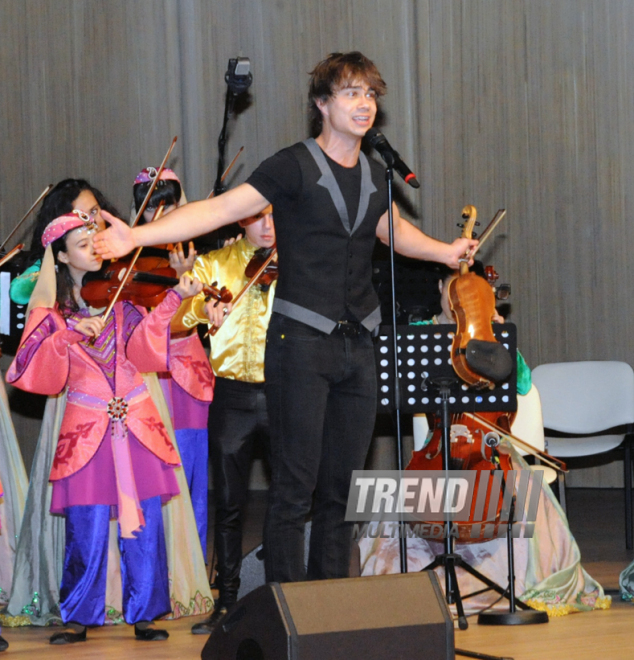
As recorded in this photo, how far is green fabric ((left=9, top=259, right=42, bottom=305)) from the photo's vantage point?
3.86 metres

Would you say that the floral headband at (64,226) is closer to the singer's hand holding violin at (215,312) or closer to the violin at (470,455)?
the singer's hand holding violin at (215,312)

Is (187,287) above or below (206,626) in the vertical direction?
above

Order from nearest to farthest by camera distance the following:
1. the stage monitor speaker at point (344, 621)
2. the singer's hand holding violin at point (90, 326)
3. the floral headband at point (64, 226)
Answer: the stage monitor speaker at point (344, 621), the singer's hand holding violin at point (90, 326), the floral headband at point (64, 226)

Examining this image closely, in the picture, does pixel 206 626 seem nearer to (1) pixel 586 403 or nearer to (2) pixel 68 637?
(2) pixel 68 637

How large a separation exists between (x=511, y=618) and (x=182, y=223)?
5.73 ft

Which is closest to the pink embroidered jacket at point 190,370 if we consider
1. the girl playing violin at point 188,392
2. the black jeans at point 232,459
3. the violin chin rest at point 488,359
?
the girl playing violin at point 188,392

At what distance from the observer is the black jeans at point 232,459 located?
345cm

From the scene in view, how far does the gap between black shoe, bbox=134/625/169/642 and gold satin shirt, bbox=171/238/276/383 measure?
0.89 metres

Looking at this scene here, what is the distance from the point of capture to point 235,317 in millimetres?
3588

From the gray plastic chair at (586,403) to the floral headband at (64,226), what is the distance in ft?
8.50

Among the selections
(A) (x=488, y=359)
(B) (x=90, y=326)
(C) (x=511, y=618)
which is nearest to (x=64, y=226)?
(B) (x=90, y=326)

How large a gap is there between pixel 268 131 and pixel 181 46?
0.79m

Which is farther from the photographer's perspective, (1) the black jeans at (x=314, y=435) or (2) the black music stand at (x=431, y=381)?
(2) the black music stand at (x=431, y=381)

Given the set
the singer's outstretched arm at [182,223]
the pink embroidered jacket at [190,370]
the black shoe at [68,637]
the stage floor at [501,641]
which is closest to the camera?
the singer's outstretched arm at [182,223]
